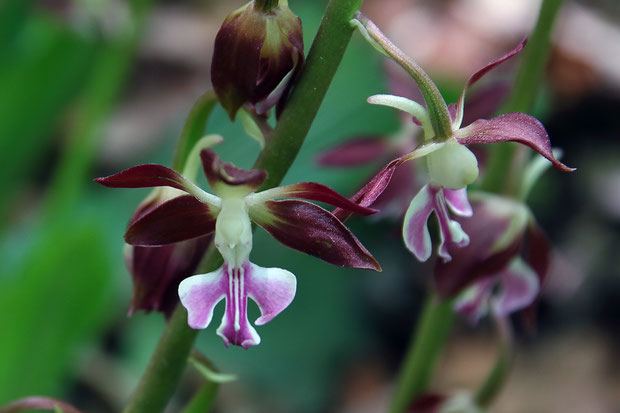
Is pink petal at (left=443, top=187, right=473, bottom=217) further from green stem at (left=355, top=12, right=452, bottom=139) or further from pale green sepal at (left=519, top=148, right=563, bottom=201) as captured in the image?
pale green sepal at (left=519, top=148, right=563, bottom=201)

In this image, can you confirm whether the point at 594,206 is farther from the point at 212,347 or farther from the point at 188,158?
the point at 188,158

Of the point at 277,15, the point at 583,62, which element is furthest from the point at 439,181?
the point at 583,62

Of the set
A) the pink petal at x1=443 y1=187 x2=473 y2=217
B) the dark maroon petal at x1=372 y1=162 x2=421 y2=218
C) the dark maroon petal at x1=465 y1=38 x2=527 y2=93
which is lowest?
the dark maroon petal at x1=372 y1=162 x2=421 y2=218

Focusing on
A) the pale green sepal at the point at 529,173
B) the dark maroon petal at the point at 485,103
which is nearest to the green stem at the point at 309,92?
the pale green sepal at the point at 529,173

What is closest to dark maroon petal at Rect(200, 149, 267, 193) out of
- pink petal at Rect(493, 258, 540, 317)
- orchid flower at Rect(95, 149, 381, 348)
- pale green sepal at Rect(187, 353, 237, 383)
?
orchid flower at Rect(95, 149, 381, 348)

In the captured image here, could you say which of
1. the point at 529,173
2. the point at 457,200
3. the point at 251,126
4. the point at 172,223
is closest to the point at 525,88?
the point at 529,173

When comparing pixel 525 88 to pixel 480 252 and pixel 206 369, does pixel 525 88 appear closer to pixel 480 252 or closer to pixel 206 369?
pixel 480 252
